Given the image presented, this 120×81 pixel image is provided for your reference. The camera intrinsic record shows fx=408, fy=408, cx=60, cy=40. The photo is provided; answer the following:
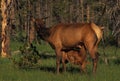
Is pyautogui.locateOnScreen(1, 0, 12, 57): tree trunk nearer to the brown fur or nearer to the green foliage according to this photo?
the green foliage

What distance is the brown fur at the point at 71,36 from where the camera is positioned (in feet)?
45.9

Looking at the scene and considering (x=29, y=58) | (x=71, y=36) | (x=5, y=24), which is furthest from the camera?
(x=5, y=24)

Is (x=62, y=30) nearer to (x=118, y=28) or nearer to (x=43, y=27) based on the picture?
(x=43, y=27)

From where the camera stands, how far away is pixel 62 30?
1483cm

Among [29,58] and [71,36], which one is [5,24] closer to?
[29,58]

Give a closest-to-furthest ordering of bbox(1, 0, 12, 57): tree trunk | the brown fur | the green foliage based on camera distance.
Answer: the brown fur → the green foliage → bbox(1, 0, 12, 57): tree trunk

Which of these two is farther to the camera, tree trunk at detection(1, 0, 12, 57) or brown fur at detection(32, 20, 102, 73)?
tree trunk at detection(1, 0, 12, 57)

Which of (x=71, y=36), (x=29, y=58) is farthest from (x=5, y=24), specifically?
(x=71, y=36)

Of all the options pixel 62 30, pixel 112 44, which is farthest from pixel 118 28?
pixel 112 44

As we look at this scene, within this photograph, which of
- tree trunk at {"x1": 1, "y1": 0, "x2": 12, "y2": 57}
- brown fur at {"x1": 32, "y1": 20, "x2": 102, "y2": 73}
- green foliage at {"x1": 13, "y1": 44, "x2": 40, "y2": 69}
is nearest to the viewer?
brown fur at {"x1": 32, "y1": 20, "x2": 102, "y2": 73}

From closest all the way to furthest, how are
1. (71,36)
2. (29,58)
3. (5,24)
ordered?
(71,36) → (29,58) → (5,24)

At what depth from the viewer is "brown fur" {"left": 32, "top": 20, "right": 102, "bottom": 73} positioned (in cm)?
1398

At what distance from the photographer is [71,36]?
1448 cm

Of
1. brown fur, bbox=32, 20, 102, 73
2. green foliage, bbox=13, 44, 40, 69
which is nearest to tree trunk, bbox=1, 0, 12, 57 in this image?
green foliage, bbox=13, 44, 40, 69
